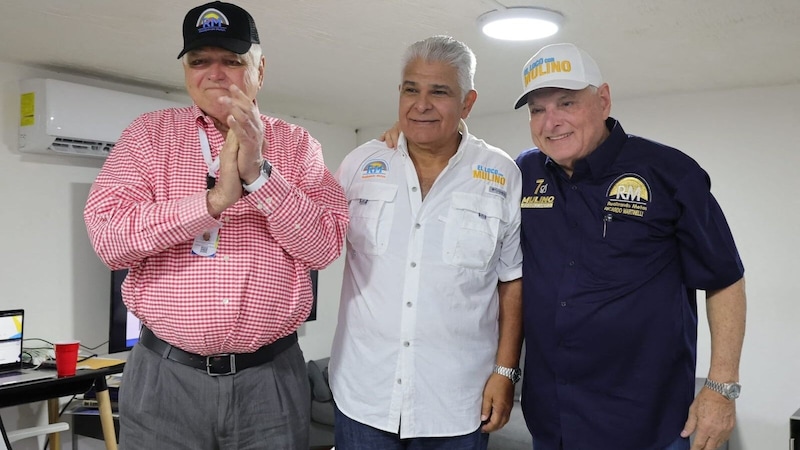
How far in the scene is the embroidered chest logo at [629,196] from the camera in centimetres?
178

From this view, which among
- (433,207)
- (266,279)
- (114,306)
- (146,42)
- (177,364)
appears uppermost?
(146,42)

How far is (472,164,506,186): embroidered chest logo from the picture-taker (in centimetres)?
195

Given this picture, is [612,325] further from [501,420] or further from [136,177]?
[136,177]

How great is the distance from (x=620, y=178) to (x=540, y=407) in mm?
644

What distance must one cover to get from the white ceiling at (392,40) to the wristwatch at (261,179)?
1.45 meters

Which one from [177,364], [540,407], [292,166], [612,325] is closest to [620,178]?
[612,325]

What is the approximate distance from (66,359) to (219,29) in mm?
2487

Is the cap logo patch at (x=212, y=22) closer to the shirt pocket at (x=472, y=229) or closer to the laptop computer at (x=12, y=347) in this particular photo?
the shirt pocket at (x=472, y=229)

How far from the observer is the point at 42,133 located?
3707 mm

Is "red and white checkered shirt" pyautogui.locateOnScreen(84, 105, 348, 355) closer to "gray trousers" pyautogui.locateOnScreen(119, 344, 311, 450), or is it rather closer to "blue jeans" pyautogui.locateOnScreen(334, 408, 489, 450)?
"gray trousers" pyautogui.locateOnScreen(119, 344, 311, 450)

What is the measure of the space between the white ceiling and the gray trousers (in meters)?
1.64

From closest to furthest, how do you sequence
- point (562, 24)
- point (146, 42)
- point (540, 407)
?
point (540, 407), point (562, 24), point (146, 42)

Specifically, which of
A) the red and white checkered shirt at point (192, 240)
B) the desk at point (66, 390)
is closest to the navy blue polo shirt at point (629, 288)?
the red and white checkered shirt at point (192, 240)

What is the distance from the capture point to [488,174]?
77.3 inches
